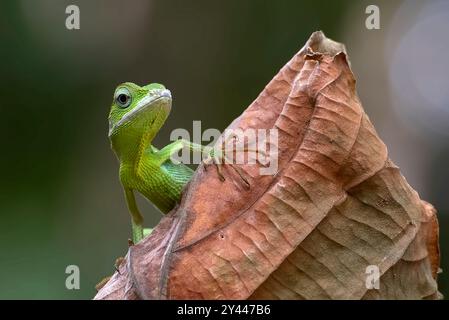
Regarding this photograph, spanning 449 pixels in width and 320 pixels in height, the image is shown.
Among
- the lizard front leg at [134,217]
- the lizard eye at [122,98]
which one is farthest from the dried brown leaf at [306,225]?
the lizard eye at [122,98]

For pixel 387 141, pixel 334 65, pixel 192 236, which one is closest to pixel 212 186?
pixel 192 236

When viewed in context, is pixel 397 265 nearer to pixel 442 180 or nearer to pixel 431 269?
pixel 431 269

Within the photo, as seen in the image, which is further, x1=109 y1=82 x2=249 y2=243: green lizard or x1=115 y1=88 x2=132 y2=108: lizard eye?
x1=115 y1=88 x2=132 y2=108: lizard eye

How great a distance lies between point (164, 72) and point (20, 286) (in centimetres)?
320

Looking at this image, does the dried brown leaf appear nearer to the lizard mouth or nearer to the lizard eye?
the lizard mouth

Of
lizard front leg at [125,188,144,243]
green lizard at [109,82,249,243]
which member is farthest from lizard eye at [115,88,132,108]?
lizard front leg at [125,188,144,243]

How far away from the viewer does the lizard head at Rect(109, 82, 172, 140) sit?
2.76 meters

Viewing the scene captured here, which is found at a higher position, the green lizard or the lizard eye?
the lizard eye

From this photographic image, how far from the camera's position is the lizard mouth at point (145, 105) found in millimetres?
2762

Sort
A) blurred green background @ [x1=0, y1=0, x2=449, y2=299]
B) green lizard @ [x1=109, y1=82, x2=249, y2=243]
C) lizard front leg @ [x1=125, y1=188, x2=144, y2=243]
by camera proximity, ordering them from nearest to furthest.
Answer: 1. green lizard @ [x1=109, y1=82, x2=249, y2=243]
2. lizard front leg @ [x1=125, y1=188, x2=144, y2=243]
3. blurred green background @ [x1=0, y1=0, x2=449, y2=299]

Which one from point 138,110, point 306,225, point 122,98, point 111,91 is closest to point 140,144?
point 138,110

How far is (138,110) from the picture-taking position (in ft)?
9.07

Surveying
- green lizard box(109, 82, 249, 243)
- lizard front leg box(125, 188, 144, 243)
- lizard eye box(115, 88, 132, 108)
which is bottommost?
lizard front leg box(125, 188, 144, 243)

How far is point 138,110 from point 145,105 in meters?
0.04
